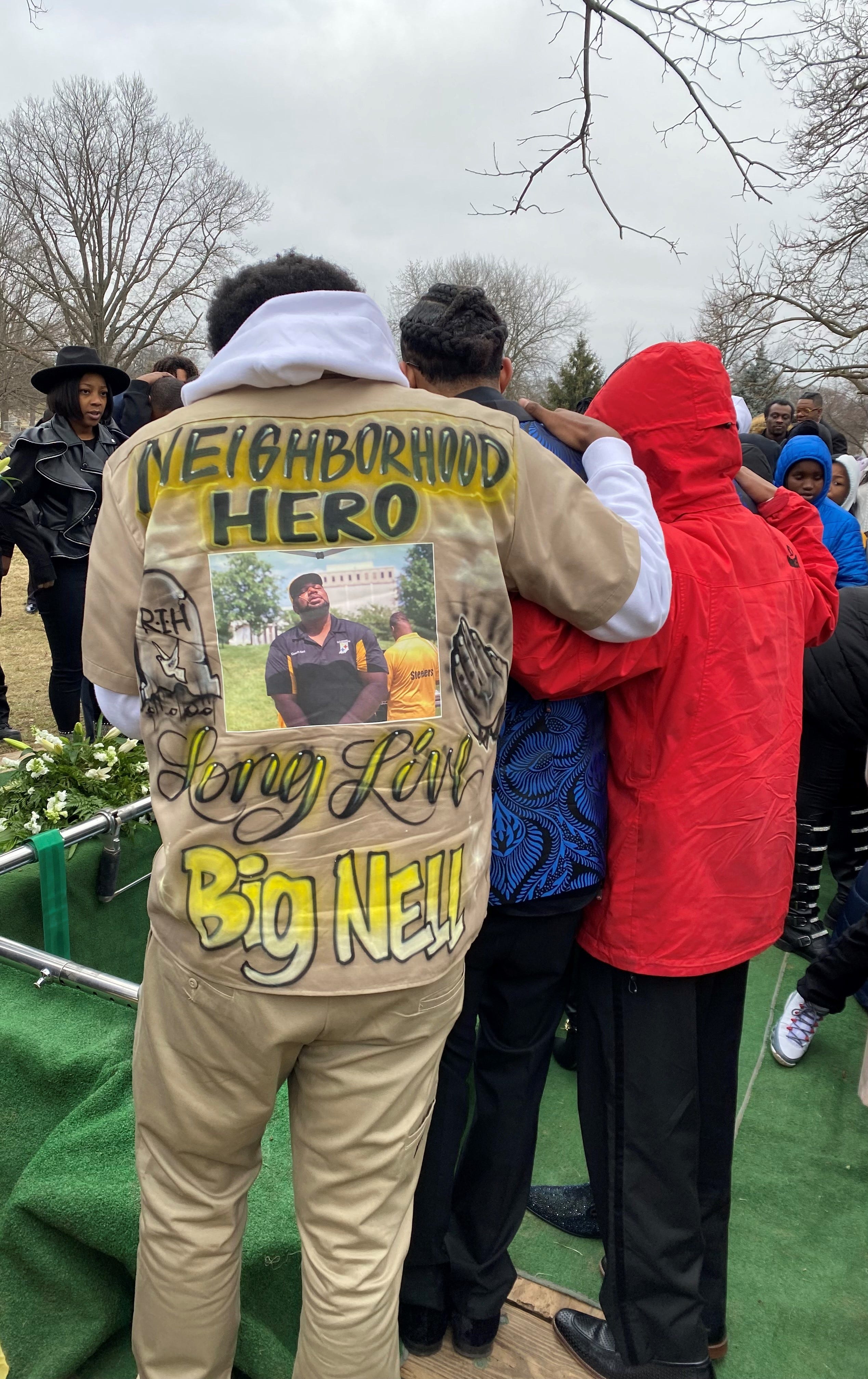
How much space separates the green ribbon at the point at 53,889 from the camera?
219cm

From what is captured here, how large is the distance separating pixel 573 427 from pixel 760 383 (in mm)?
16330

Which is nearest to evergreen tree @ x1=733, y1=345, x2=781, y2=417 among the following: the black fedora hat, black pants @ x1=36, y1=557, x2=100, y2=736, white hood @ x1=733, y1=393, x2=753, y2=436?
the black fedora hat

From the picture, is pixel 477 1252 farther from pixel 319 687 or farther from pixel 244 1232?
pixel 319 687

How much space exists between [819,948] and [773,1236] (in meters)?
1.45

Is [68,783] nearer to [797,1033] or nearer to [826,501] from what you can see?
[797,1033]

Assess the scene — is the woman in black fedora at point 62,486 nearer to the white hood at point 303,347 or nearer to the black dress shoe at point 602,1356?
the black dress shoe at point 602,1356

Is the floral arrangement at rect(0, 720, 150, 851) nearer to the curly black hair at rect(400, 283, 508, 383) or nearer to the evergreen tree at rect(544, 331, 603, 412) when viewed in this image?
the curly black hair at rect(400, 283, 508, 383)

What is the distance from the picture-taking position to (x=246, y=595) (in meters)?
1.21

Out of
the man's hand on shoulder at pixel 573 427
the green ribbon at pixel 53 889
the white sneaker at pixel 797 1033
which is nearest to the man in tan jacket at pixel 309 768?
the man's hand on shoulder at pixel 573 427

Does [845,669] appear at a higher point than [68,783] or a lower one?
higher

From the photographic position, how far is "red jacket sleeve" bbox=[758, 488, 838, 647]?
1.82m

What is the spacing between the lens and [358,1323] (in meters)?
1.31

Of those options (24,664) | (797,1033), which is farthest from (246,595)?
(24,664)

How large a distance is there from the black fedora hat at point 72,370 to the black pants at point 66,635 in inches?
36.8
